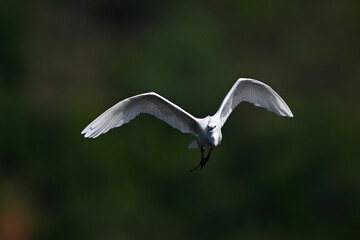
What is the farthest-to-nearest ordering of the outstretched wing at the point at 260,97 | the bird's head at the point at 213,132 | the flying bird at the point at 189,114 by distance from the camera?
the outstretched wing at the point at 260,97, the flying bird at the point at 189,114, the bird's head at the point at 213,132

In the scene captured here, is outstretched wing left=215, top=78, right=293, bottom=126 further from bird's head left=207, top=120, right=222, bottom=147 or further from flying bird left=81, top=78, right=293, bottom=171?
bird's head left=207, top=120, right=222, bottom=147

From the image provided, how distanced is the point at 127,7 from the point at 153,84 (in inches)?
394

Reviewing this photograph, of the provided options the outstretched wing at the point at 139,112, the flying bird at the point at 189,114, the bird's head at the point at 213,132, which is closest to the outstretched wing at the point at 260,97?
the flying bird at the point at 189,114

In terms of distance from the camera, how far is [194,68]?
24.7 meters

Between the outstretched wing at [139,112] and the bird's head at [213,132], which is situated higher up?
the outstretched wing at [139,112]

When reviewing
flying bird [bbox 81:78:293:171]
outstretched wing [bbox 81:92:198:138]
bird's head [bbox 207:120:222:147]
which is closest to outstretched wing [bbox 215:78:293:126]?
flying bird [bbox 81:78:293:171]

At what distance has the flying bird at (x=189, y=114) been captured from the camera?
7.99 meters

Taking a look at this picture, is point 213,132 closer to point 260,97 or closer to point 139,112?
point 139,112

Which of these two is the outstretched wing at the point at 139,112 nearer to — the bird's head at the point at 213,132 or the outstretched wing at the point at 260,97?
the bird's head at the point at 213,132

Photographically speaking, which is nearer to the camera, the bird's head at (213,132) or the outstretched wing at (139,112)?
the bird's head at (213,132)

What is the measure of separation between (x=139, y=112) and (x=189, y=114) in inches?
17.1

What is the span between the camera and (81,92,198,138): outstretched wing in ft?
26.5

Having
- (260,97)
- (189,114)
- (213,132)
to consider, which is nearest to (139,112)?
(189,114)
